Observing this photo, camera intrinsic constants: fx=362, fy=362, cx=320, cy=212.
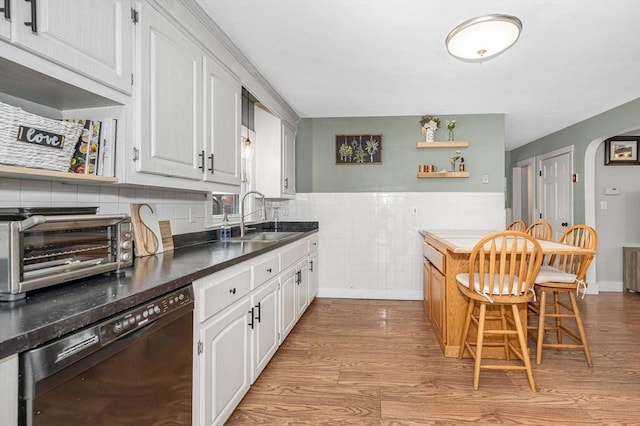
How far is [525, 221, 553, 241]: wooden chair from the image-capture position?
3586 millimetres

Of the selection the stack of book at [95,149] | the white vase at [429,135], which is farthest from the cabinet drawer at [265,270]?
the white vase at [429,135]

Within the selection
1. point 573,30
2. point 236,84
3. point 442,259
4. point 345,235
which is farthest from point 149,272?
point 345,235

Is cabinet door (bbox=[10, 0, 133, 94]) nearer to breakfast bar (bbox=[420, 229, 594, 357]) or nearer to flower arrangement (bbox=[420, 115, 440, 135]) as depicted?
breakfast bar (bbox=[420, 229, 594, 357])

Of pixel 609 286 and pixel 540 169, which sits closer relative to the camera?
pixel 609 286

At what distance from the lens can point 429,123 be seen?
4410 mm

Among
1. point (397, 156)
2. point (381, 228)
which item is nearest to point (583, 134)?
point (397, 156)

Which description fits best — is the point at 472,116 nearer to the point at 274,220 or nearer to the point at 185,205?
the point at 274,220

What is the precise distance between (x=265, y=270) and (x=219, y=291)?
2.20 ft

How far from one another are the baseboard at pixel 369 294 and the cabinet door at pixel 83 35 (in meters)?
3.60

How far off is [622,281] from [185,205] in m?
5.65

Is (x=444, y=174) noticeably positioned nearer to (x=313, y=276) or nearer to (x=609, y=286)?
(x=313, y=276)

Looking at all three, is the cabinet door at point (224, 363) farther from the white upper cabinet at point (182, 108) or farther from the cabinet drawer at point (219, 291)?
the white upper cabinet at point (182, 108)

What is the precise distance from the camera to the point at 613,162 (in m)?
4.93

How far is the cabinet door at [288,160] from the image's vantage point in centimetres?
409
